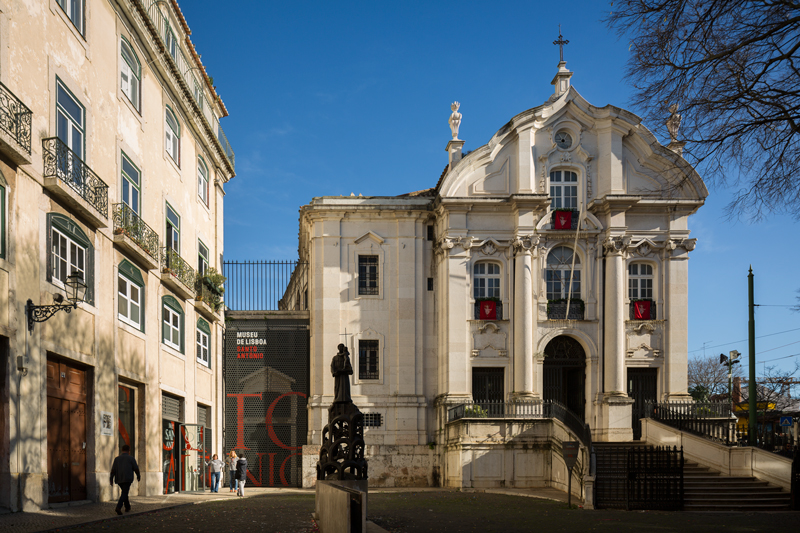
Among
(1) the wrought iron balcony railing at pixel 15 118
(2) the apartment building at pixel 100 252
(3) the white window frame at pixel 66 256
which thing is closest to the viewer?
(1) the wrought iron balcony railing at pixel 15 118

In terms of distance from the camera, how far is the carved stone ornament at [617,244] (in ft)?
117

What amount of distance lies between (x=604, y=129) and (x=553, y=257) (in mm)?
5992

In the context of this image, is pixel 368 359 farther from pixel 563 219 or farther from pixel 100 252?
pixel 100 252

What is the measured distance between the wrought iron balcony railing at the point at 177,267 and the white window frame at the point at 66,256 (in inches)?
250

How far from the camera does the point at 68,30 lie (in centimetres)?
2014

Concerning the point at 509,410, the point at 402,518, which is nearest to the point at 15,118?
the point at 402,518

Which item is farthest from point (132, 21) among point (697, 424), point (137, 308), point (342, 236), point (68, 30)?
point (697, 424)

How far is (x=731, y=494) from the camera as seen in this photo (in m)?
23.7

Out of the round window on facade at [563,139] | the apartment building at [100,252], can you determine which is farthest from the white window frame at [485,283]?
the apartment building at [100,252]

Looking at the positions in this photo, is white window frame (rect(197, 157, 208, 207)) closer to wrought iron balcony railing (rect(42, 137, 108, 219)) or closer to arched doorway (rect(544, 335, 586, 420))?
wrought iron balcony railing (rect(42, 137, 108, 219))

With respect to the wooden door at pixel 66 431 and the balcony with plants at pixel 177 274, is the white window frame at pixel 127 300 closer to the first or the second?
the balcony with plants at pixel 177 274

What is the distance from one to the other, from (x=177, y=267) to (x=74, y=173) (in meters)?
8.67

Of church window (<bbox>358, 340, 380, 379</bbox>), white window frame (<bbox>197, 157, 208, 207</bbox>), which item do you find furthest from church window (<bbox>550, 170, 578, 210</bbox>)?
white window frame (<bbox>197, 157, 208, 207</bbox>)

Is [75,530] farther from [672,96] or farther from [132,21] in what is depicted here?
[132,21]
